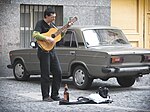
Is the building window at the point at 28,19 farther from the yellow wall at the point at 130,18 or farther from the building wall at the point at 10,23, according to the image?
the yellow wall at the point at 130,18

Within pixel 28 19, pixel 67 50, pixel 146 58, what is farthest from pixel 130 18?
pixel 146 58

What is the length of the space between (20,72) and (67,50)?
236 centimetres

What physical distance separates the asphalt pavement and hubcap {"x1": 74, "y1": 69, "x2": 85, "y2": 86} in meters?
0.20

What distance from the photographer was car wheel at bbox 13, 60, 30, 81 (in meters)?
16.4

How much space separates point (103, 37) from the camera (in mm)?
14734

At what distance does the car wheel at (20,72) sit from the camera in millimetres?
16406

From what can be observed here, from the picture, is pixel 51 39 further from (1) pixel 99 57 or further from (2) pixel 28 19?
(2) pixel 28 19

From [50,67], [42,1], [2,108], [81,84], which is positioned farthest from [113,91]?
[42,1]

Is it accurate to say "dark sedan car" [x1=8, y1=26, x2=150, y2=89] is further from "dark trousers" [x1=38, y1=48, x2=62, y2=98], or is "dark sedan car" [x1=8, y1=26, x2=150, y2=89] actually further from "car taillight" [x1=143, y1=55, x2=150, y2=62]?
"dark trousers" [x1=38, y1=48, x2=62, y2=98]

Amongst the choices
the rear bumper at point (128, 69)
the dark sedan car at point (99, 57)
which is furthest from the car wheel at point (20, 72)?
the rear bumper at point (128, 69)

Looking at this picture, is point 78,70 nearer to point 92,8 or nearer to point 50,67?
point 50,67

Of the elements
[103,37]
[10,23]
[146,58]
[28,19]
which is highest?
[28,19]

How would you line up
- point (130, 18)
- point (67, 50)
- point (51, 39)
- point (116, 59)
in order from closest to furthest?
1. point (51, 39)
2. point (116, 59)
3. point (67, 50)
4. point (130, 18)

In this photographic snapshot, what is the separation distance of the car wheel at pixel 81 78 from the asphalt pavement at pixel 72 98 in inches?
6.4
